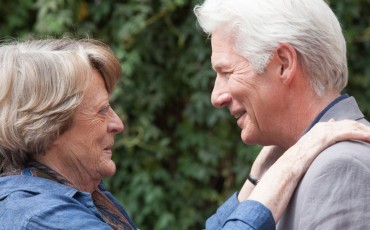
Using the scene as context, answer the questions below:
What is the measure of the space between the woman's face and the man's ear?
0.58m

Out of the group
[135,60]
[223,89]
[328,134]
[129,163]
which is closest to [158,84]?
[135,60]

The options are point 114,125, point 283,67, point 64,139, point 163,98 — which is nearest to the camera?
point 283,67

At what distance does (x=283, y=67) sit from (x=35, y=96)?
73cm

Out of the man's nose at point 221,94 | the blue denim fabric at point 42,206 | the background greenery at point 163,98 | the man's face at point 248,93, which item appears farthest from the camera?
the background greenery at point 163,98

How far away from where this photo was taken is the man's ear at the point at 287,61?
2.33m

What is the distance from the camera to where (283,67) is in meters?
2.37

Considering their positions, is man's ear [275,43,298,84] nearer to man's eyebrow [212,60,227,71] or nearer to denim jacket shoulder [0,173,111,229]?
man's eyebrow [212,60,227,71]

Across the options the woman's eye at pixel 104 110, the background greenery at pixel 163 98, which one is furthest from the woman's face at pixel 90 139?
the background greenery at pixel 163 98

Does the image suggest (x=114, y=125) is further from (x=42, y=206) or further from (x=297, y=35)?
(x=297, y=35)

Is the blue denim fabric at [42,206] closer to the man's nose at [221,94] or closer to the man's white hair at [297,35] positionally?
the man's nose at [221,94]

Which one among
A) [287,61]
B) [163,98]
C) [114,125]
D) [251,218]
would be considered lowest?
[163,98]

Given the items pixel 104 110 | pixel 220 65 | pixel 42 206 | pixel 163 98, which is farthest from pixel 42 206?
Answer: pixel 163 98

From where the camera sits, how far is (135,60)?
184 inches

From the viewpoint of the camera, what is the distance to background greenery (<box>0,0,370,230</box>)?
15.4 feet
